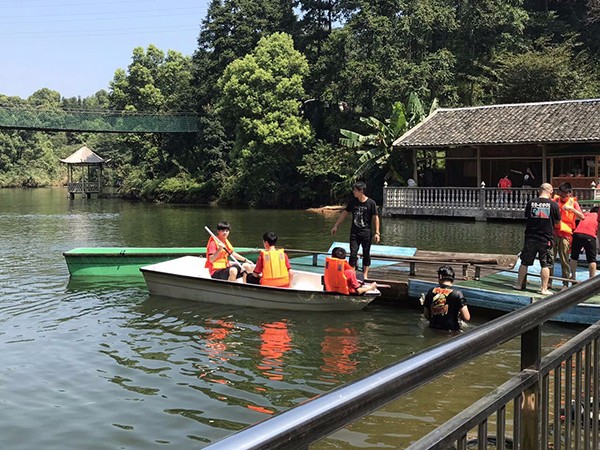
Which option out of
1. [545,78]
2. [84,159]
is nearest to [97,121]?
[84,159]

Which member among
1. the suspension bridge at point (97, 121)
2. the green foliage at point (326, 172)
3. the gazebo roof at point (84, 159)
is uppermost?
the suspension bridge at point (97, 121)

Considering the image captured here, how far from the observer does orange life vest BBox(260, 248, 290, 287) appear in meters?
11.8

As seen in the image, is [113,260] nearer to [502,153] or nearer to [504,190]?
[504,190]

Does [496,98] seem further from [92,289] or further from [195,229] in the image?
[92,289]

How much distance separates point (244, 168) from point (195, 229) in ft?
52.9

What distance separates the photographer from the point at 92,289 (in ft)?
47.0

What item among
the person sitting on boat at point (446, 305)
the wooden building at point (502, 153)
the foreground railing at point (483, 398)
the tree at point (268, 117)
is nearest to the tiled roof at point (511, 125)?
the wooden building at point (502, 153)

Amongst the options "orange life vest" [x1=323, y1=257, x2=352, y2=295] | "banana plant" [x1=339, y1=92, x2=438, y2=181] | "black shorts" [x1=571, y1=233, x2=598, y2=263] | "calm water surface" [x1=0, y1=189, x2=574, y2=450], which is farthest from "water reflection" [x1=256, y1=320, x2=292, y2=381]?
"banana plant" [x1=339, y1=92, x2=438, y2=181]

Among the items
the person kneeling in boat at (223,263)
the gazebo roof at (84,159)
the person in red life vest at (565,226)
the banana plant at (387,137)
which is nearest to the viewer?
the person in red life vest at (565,226)

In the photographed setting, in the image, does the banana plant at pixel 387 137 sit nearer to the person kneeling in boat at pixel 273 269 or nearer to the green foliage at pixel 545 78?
the green foliage at pixel 545 78

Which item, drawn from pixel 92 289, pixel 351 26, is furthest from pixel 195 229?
pixel 351 26

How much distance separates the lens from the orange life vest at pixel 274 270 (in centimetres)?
1181

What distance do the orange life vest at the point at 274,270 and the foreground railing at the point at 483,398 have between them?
361 inches

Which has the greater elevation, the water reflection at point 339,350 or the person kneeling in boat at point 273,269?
the person kneeling in boat at point 273,269
